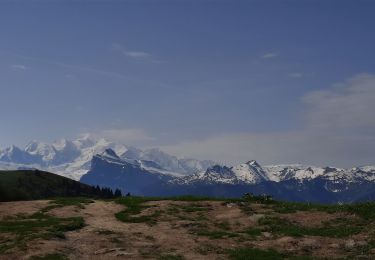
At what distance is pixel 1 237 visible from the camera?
1490 inches

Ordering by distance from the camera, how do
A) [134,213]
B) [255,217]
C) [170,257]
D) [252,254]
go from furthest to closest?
[134,213], [255,217], [252,254], [170,257]

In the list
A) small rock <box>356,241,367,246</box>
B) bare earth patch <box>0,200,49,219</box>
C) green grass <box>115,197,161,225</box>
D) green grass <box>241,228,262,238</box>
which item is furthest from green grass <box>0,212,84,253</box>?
small rock <box>356,241,367,246</box>

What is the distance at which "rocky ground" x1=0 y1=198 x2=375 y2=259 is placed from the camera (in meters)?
34.1

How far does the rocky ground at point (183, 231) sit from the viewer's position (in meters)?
34.1

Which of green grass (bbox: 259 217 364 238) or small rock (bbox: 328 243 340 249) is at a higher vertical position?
green grass (bbox: 259 217 364 238)

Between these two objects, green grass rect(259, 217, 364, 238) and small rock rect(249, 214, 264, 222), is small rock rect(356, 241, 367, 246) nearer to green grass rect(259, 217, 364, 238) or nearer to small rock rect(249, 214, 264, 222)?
green grass rect(259, 217, 364, 238)

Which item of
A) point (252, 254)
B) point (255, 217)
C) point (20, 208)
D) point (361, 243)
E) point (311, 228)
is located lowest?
point (252, 254)

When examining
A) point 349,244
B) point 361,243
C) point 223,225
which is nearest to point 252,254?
point 349,244

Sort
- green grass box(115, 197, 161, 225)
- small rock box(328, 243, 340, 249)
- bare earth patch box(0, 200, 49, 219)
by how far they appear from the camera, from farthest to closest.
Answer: bare earth patch box(0, 200, 49, 219), green grass box(115, 197, 161, 225), small rock box(328, 243, 340, 249)

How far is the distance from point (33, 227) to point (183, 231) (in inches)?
477

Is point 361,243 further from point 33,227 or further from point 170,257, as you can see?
point 33,227

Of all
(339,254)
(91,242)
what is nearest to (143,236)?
(91,242)

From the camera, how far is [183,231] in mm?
40438

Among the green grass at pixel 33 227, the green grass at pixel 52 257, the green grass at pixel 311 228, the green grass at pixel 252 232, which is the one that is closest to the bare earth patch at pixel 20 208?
the green grass at pixel 33 227
